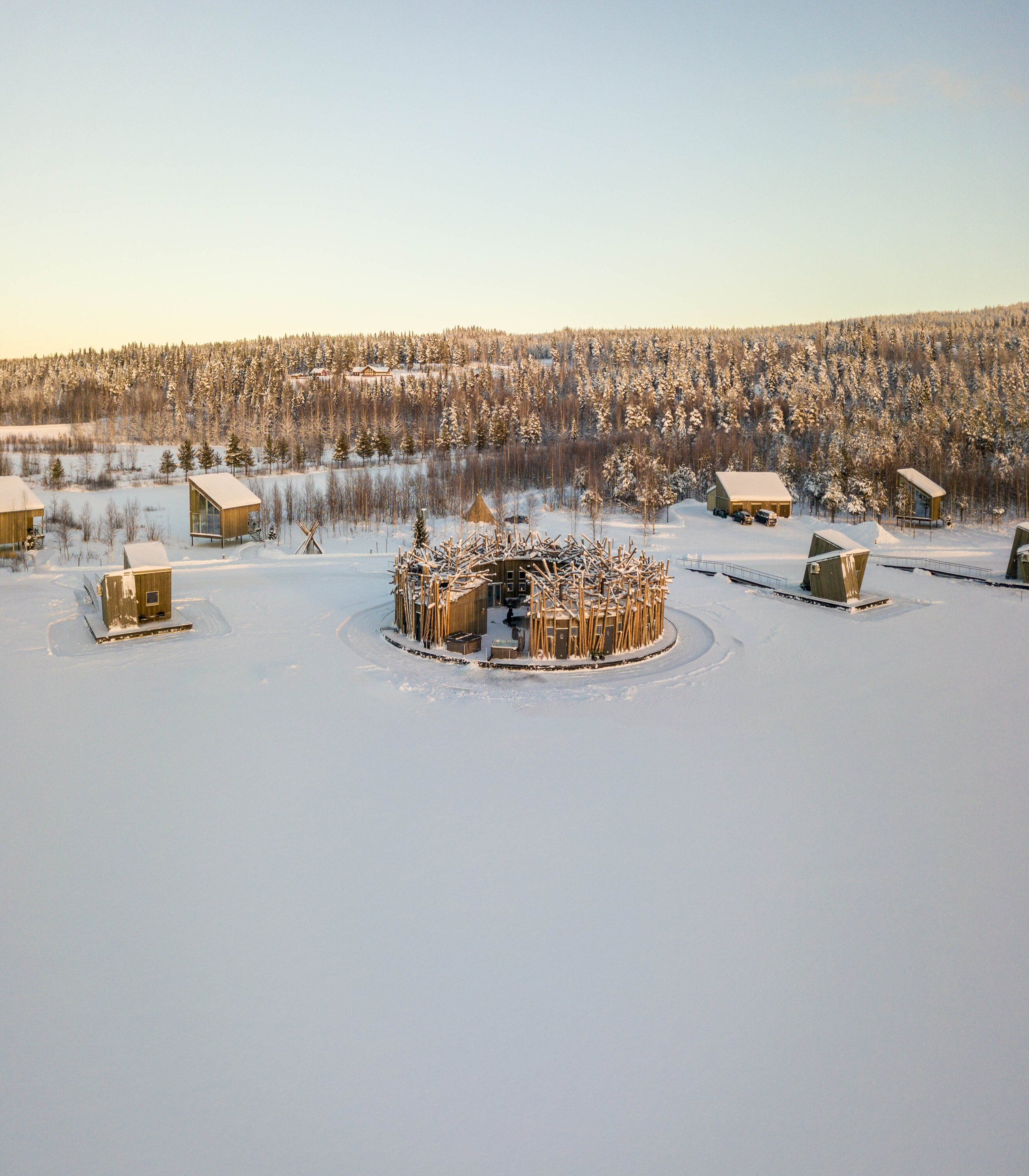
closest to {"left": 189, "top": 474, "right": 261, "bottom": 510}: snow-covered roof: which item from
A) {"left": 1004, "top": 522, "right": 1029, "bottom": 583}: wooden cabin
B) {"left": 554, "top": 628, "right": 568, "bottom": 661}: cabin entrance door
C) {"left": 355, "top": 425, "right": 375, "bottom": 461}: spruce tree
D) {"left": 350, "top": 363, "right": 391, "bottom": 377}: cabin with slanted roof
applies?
{"left": 554, "top": 628, "right": 568, "bottom": 661}: cabin entrance door

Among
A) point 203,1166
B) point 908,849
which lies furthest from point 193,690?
point 908,849

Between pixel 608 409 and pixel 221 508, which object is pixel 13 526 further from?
pixel 608 409

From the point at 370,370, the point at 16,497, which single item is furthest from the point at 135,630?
the point at 370,370

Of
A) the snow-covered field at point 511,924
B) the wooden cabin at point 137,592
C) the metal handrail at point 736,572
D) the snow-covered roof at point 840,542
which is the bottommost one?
the metal handrail at point 736,572

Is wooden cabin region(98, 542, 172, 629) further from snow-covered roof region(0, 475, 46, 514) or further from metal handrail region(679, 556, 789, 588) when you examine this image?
metal handrail region(679, 556, 789, 588)

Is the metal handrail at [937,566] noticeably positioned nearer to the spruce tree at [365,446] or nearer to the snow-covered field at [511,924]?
the snow-covered field at [511,924]

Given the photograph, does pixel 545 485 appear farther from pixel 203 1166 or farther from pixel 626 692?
pixel 203 1166

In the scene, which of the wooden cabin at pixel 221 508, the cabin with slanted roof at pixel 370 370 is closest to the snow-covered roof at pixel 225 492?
the wooden cabin at pixel 221 508
